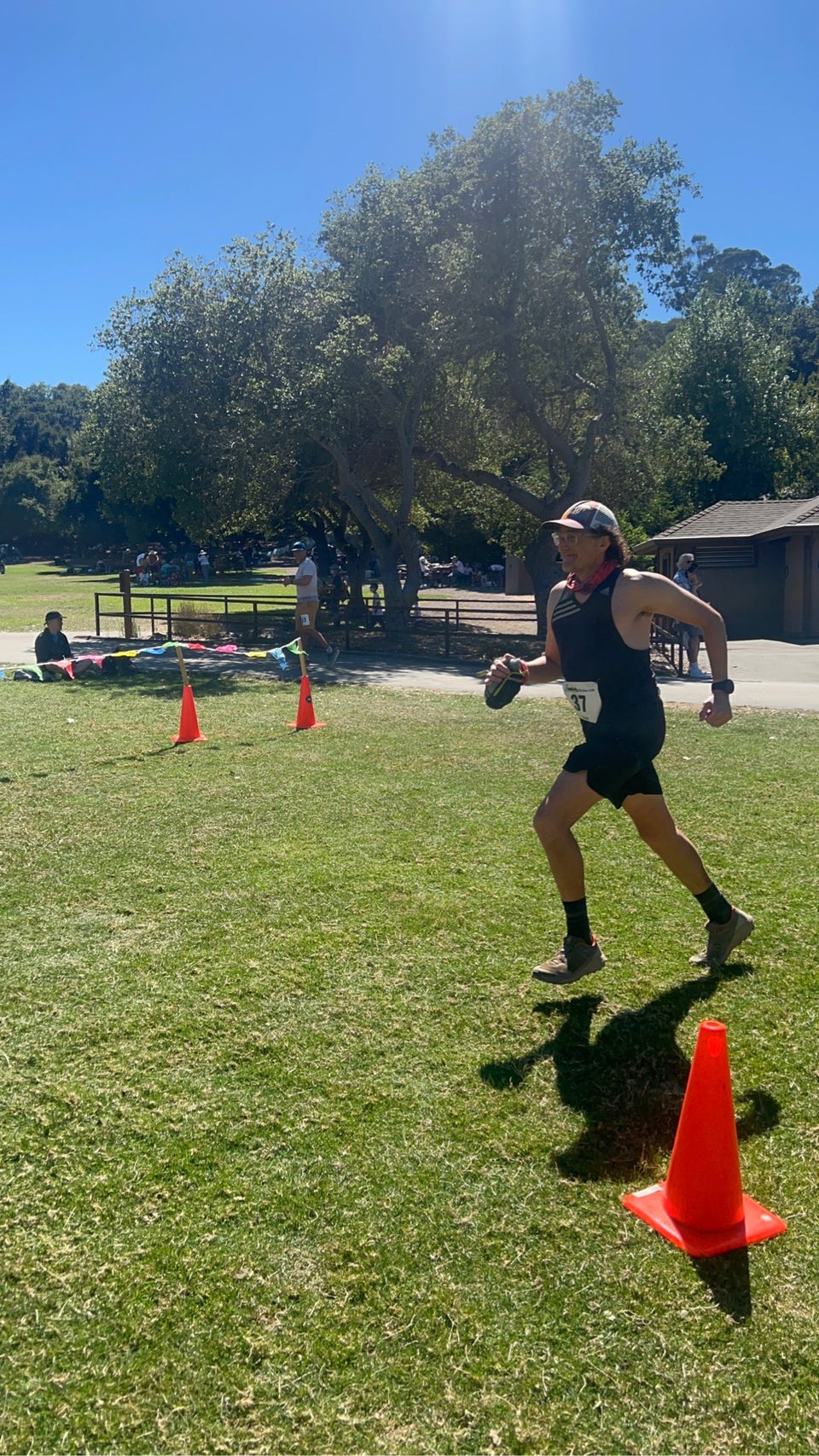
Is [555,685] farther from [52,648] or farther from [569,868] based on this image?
[569,868]

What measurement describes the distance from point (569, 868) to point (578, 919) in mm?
215

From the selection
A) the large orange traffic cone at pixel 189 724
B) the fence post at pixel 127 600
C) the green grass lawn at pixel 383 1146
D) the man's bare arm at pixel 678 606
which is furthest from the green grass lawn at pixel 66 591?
the man's bare arm at pixel 678 606

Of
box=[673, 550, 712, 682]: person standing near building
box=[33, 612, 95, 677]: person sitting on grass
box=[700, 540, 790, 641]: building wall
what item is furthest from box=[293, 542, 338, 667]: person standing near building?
box=[700, 540, 790, 641]: building wall

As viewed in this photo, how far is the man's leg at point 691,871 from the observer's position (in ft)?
13.7

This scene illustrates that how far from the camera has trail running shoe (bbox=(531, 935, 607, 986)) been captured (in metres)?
4.24

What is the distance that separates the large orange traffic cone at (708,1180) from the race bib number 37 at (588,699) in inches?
60.3

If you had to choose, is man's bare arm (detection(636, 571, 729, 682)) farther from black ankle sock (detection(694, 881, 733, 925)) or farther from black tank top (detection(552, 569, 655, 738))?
black ankle sock (detection(694, 881, 733, 925))

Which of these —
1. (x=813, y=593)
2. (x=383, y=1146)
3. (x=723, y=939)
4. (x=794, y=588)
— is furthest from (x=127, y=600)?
(x=383, y=1146)

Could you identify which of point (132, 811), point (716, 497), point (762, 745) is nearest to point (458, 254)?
point (762, 745)

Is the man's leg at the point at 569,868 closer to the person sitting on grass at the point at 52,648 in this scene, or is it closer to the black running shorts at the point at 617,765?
the black running shorts at the point at 617,765

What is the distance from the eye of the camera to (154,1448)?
218 cm

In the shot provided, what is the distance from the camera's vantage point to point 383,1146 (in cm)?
320

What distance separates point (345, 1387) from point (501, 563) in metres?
43.6

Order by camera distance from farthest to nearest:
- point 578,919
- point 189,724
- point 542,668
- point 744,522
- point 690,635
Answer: point 744,522, point 690,635, point 189,724, point 542,668, point 578,919
